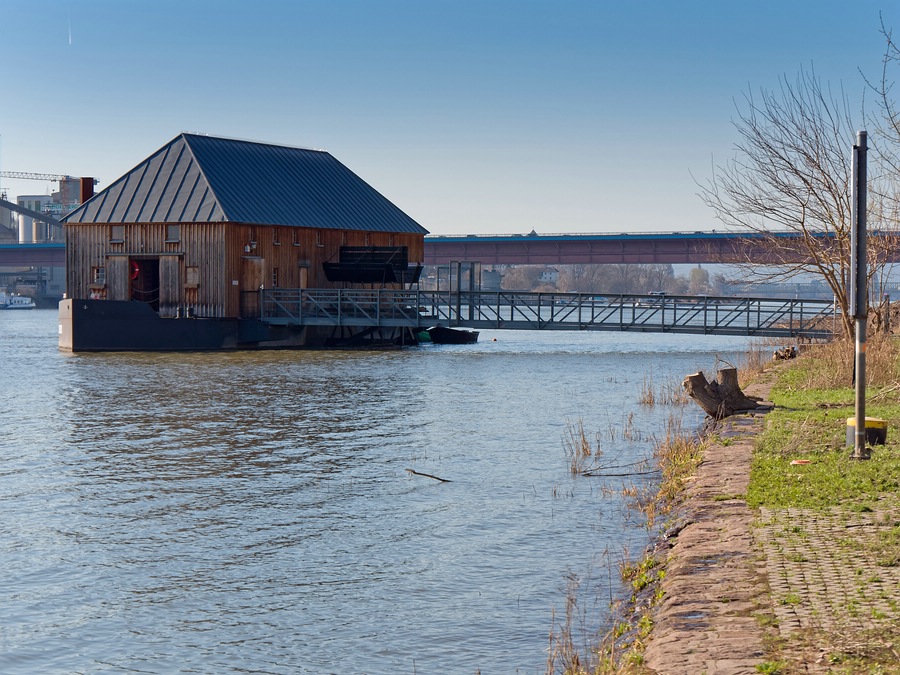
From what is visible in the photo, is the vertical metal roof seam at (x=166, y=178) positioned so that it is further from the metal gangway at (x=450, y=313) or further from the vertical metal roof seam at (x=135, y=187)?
the metal gangway at (x=450, y=313)

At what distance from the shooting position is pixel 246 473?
18.2m

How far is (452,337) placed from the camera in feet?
197

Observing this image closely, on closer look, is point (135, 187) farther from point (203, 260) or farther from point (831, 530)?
point (831, 530)

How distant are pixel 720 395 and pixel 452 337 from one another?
38134 millimetres

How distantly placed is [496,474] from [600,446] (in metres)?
3.61

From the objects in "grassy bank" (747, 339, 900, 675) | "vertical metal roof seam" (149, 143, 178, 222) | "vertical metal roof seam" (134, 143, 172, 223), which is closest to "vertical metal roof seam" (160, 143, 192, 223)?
"vertical metal roof seam" (149, 143, 178, 222)

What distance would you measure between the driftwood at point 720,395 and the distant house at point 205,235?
33.0m

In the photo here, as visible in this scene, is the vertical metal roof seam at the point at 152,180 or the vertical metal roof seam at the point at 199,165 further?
the vertical metal roof seam at the point at 152,180

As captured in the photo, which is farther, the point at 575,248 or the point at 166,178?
the point at 575,248

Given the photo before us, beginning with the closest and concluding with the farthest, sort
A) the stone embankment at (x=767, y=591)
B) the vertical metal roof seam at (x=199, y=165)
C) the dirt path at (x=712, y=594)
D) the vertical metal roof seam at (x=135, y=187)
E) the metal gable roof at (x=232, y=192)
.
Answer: the stone embankment at (x=767, y=591), the dirt path at (x=712, y=594), the vertical metal roof seam at (x=199, y=165), the metal gable roof at (x=232, y=192), the vertical metal roof seam at (x=135, y=187)

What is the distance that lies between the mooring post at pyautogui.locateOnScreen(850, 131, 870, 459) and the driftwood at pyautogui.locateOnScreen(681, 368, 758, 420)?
283 inches

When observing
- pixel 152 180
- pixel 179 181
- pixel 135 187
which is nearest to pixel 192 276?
pixel 179 181

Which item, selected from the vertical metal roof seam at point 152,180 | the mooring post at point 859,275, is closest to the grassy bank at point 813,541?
the mooring post at point 859,275

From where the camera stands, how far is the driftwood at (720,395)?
21.9 meters
